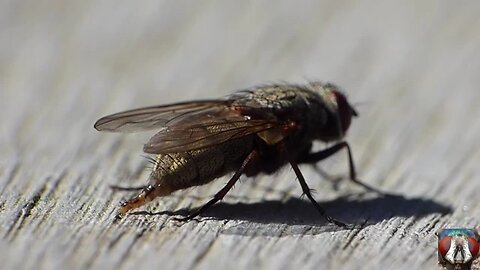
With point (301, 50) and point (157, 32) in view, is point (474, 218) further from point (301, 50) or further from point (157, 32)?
point (157, 32)

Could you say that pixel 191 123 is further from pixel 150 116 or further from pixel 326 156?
pixel 326 156

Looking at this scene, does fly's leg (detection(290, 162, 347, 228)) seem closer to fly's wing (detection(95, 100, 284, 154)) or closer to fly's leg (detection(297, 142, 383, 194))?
fly's wing (detection(95, 100, 284, 154))

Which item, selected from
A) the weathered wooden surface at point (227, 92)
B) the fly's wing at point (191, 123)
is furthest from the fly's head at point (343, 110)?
the fly's wing at point (191, 123)

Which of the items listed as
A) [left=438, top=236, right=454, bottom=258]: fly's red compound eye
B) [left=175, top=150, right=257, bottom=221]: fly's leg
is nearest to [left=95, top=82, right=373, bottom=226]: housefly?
[left=175, top=150, right=257, bottom=221]: fly's leg

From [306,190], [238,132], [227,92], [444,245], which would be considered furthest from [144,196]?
[227,92]

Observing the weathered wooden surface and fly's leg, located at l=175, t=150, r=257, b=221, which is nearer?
the weathered wooden surface
